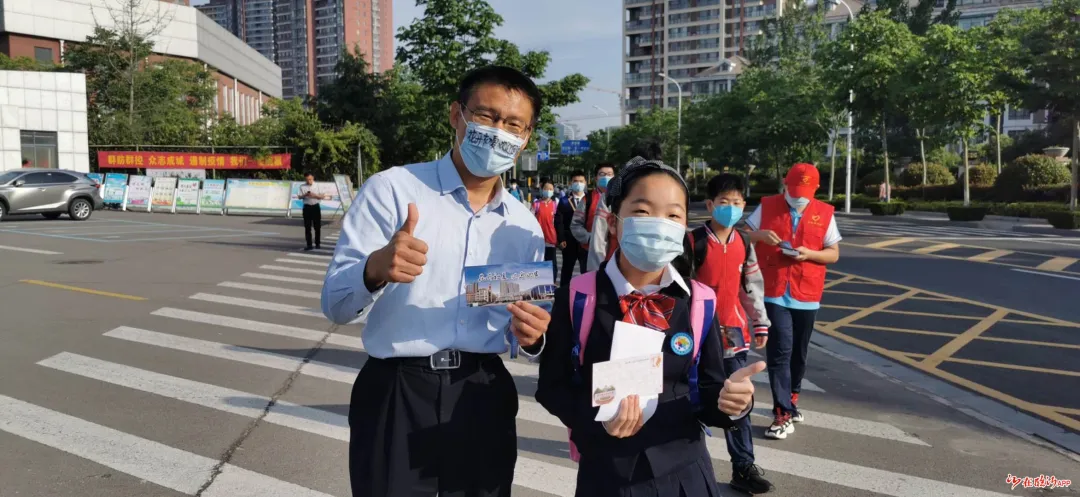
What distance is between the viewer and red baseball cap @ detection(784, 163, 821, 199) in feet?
17.3

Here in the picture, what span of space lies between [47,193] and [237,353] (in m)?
19.9

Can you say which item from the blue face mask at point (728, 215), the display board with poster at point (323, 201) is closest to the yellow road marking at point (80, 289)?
the blue face mask at point (728, 215)

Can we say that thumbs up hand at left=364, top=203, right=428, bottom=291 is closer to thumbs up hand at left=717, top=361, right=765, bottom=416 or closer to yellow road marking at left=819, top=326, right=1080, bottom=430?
thumbs up hand at left=717, top=361, right=765, bottom=416

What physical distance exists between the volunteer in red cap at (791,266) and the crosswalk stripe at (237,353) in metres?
3.73

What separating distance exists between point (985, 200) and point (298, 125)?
110 ft

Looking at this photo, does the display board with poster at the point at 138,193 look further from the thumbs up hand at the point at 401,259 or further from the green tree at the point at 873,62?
the thumbs up hand at the point at 401,259

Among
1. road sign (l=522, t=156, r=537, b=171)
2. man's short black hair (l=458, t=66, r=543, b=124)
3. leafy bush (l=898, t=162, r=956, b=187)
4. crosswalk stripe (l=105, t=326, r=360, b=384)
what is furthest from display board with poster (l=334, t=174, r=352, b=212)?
leafy bush (l=898, t=162, r=956, b=187)

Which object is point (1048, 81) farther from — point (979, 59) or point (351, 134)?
point (351, 134)

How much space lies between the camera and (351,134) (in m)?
35.4

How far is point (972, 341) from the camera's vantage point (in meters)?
9.07

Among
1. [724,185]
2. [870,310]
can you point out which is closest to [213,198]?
[870,310]

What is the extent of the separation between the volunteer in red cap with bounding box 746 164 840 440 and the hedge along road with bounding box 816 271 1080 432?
2413 millimetres

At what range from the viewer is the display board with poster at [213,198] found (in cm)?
3048

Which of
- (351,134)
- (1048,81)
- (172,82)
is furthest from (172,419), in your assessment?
(172,82)
